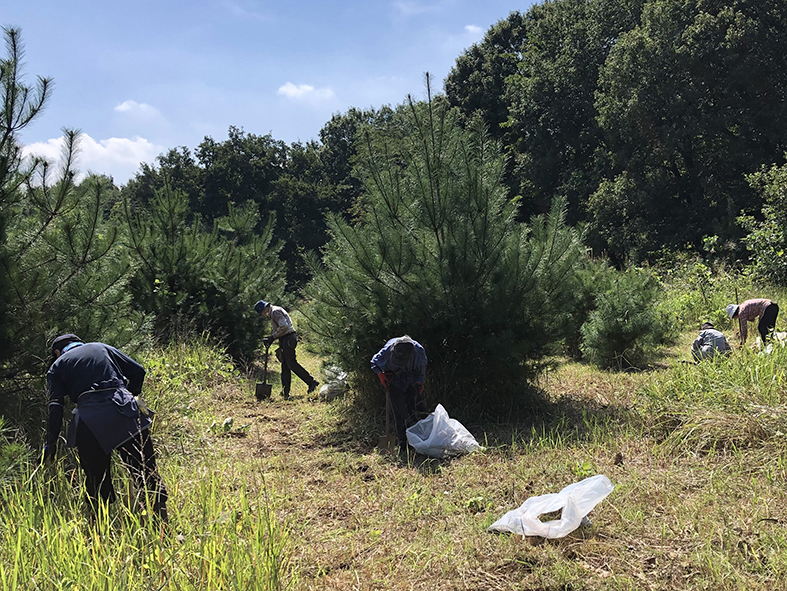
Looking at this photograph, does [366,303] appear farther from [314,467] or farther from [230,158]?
[230,158]

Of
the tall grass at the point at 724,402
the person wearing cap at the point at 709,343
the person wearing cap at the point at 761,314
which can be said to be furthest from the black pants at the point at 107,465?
the person wearing cap at the point at 761,314

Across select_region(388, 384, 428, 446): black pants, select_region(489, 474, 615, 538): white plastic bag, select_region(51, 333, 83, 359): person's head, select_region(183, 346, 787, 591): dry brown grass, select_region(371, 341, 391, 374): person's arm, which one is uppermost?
select_region(51, 333, 83, 359): person's head

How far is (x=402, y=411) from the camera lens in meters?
5.90

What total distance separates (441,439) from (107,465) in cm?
285

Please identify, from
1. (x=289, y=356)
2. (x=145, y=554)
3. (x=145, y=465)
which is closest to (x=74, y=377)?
(x=145, y=465)

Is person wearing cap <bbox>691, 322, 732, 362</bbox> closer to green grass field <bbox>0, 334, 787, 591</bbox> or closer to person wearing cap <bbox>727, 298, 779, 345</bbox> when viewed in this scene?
person wearing cap <bbox>727, 298, 779, 345</bbox>

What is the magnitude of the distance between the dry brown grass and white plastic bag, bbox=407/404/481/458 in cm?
14

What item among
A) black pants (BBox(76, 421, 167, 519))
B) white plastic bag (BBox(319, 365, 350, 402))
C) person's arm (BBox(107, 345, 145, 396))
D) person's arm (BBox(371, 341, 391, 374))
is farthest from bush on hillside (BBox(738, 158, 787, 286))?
black pants (BBox(76, 421, 167, 519))

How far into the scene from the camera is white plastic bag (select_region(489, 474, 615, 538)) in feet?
11.5

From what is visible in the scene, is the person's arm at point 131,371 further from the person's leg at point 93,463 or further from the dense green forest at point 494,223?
the dense green forest at point 494,223

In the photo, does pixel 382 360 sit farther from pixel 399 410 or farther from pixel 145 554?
pixel 145 554

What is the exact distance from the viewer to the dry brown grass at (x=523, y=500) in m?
3.16

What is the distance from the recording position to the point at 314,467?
5438 millimetres

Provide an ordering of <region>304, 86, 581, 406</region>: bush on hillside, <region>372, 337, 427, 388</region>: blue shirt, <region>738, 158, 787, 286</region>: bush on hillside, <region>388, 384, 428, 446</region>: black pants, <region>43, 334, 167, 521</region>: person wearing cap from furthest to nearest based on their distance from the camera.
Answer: <region>738, 158, 787, 286</region>: bush on hillside → <region>304, 86, 581, 406</region>: bush on hillside → <region>388, 384, 428, 446</region>: black pants → <region>372, 337, 427, 388</region>: blue shirt → <region>43, 334, 167, 521</region>: person wearing cap
